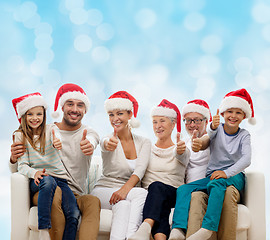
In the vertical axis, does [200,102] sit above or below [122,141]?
above

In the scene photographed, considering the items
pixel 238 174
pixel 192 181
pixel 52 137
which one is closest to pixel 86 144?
pixel 52 137

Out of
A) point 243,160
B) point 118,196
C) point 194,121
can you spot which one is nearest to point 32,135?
point 118,196

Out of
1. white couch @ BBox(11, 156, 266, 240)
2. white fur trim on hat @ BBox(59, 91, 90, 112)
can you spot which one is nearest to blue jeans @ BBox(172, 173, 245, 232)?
white couch @ BBox(11, 156, 266, 240)

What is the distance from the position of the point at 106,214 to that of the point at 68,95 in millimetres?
910

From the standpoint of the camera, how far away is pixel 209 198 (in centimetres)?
252

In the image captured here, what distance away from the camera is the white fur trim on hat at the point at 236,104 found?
289 centimetres

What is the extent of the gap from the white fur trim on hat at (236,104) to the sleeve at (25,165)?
1.38 metres

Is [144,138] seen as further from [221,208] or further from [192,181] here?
[221,208]

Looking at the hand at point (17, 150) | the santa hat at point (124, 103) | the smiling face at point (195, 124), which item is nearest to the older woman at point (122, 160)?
the santa hat at point (124, 103)

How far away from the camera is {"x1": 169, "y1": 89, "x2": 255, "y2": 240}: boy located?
2480mm

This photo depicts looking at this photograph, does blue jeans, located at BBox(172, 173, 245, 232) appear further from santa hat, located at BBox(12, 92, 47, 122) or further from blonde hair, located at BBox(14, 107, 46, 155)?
santa hat, located at BBox(12, 92, 47, 122)

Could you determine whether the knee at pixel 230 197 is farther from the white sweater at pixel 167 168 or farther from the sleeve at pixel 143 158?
the sleeve at pixel 143 158

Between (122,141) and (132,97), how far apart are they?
1.12 ft

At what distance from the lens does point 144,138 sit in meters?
3.07
